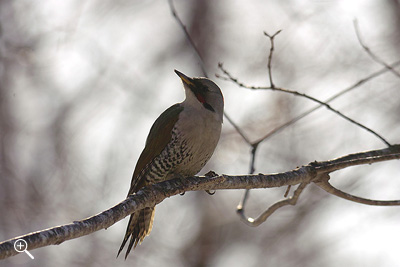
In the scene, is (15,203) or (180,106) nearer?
(180,106)

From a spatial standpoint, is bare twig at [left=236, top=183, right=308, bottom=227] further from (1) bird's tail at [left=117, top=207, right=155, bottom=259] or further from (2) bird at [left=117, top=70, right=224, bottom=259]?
(1) bird's tail at [left=117, top=207, right=155, bottom=259]

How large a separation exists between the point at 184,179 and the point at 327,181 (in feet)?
3.77

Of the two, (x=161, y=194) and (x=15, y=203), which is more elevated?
(x=15, y=203)

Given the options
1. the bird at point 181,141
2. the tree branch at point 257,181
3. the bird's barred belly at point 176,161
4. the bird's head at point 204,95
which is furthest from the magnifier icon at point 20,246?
the bird's head at point 204,95

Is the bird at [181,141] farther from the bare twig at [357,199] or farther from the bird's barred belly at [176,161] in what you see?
the bare twig at [357,199]

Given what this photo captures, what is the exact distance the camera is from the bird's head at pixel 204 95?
553 centimetres

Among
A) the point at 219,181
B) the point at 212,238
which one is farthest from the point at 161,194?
the point at 212,238

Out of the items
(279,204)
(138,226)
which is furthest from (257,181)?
(138,226)

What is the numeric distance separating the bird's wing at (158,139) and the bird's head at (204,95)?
0.51 feet

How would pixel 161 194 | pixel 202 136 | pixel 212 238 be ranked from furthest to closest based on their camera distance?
pixel 212 238
pixel 202 136
pixel 161 194

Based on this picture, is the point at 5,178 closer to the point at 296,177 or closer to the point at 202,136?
the point at 202,136

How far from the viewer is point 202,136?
5.30 m

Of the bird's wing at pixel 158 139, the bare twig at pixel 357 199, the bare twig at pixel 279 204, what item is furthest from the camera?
the bird's wing at pixel 158 139

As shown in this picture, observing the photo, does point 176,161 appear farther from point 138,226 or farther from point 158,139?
point 138,226
